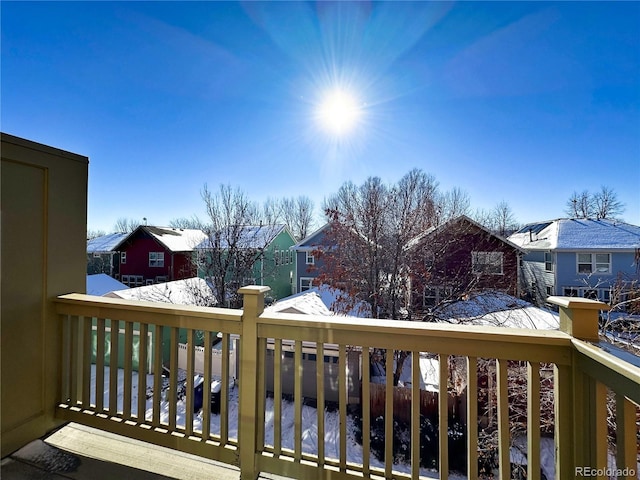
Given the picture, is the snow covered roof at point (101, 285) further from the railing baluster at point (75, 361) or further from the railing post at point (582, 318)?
the railing post at point (582, 318)

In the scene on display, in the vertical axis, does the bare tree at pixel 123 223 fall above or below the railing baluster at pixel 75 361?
above

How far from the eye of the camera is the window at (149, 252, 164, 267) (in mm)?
16641

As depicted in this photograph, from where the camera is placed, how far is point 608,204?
60.6ft

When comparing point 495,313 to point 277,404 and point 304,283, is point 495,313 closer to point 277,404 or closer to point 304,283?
point 277,404

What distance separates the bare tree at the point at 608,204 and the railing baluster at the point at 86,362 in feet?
83.7

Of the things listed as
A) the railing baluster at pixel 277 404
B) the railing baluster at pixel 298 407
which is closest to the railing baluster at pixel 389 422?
the railing baluster at pixel 298 407

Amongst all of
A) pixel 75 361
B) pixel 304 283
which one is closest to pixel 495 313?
pixel 75 361

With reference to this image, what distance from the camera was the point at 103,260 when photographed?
1830cm

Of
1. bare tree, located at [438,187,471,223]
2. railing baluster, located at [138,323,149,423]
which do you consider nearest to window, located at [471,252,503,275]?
bare tree, located at [438,187,471,223]

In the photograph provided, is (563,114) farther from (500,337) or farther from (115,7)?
(115,7)

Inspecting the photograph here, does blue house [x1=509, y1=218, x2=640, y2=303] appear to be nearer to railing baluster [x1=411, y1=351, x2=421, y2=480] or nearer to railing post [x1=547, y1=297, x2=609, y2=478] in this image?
railing post [x1=547, y1=297, x2=609, y2=478]

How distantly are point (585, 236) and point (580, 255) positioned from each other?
118cm

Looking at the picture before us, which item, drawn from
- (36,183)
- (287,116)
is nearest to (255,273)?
(287,116)

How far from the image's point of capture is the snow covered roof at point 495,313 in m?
7.21
